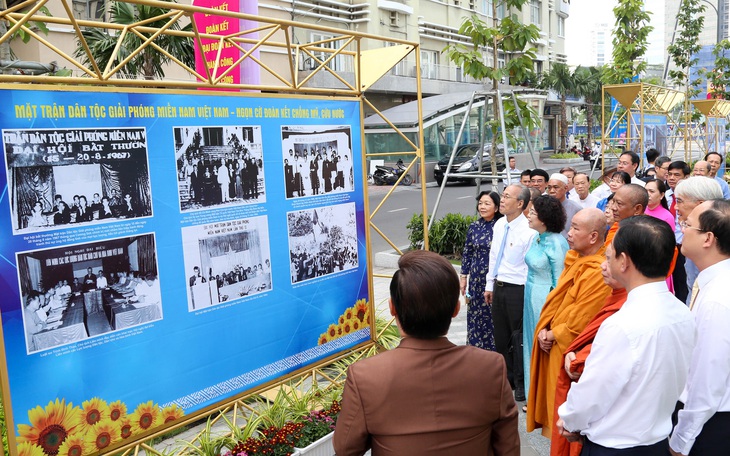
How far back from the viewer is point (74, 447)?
3523mm

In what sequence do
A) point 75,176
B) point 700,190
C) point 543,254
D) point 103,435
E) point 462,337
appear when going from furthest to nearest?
point 462,337 → point 543,254 → point 700,190 → point 103,435 → point 75,176

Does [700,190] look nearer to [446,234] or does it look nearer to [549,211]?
[549,211]

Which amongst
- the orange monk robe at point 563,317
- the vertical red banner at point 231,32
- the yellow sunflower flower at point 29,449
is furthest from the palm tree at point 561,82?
the yellow sunflower flower at point 29,449

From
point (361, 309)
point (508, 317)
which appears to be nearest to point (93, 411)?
point (361, 309)

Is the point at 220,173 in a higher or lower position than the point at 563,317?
higher

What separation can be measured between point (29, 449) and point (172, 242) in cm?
135

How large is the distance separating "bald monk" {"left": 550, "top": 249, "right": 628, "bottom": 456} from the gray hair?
1622mm

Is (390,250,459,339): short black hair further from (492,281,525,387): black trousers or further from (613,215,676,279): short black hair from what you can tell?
(492,281,525,387): black trousers

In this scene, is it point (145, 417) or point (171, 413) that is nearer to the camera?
point (145, 417)

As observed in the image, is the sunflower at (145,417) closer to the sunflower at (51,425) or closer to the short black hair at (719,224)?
the sunflower at (51,425)

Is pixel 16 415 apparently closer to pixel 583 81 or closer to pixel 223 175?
pixel 223 175

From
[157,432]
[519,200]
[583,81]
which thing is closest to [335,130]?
[519,200]

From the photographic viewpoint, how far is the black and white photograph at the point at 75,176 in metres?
3.30

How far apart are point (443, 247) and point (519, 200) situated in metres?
5.55
